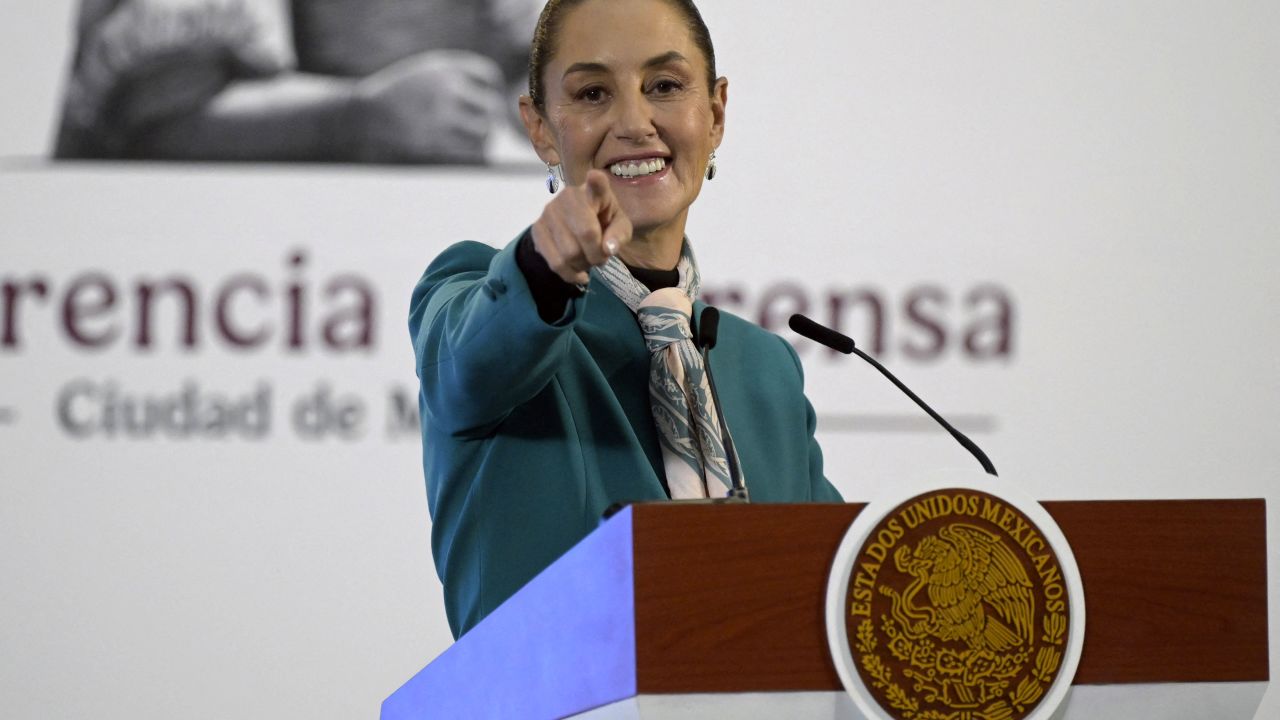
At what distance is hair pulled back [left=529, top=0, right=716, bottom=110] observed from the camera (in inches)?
71.9

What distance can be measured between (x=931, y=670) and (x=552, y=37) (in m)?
1.05

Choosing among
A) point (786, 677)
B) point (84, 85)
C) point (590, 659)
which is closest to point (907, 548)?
point (786, 677)

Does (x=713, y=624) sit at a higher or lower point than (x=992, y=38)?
lower

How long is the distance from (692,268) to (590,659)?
88 cm

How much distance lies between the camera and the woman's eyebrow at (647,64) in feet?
5.86

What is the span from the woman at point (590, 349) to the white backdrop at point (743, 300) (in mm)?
1116

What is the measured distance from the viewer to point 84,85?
3.06m

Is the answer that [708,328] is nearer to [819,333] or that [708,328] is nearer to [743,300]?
[819,333]

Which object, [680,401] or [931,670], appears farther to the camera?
[680,401]

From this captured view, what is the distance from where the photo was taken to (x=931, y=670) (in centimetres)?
101

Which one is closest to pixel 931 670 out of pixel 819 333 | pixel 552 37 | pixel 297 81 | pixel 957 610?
pixel 957 610

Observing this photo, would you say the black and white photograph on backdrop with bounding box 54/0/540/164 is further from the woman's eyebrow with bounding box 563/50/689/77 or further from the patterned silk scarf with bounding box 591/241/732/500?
the patterned silk scarf with bounding box 591/241/732/500

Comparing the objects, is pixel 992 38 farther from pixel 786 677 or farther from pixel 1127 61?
pixel 786 677

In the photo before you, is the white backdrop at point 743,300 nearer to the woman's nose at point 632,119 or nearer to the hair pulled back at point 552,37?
the hair pulled back at point 552,37
